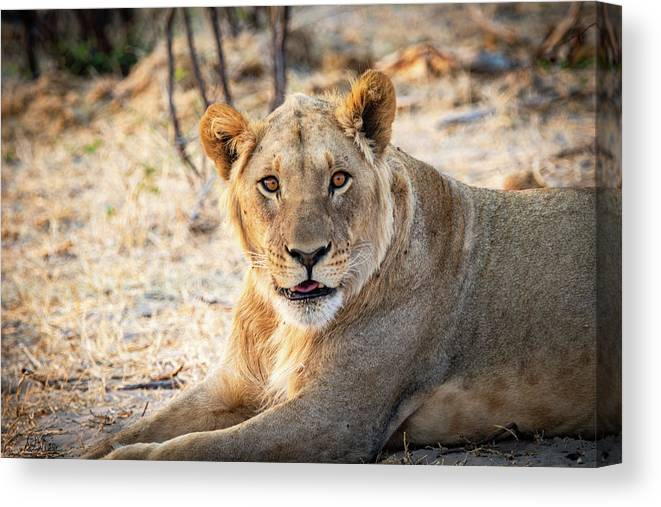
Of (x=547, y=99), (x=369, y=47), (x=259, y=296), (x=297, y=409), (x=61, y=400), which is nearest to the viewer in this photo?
(x=297, y=409)

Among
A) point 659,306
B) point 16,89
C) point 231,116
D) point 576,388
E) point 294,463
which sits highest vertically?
point 16,89

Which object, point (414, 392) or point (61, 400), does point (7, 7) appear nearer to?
point (61, 400)

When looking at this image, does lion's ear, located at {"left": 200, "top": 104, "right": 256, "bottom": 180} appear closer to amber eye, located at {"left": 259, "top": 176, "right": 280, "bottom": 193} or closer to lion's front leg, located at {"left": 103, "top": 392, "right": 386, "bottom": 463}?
amber eye, located at {"left": 259, "top": 176, "right": 280, "bottom": 193}

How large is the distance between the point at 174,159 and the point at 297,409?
2.89 m

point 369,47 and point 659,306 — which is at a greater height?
point 369,47

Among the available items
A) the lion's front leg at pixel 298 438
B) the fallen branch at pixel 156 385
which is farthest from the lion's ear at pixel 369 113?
the fallen branch at pixel 156 385

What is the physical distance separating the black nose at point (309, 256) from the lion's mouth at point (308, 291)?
0.24 ft

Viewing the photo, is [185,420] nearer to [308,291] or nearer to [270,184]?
[308,291]

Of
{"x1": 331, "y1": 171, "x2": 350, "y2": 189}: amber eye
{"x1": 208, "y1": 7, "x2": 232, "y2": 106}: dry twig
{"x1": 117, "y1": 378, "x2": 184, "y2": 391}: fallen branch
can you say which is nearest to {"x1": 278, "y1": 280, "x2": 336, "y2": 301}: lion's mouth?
{"x1": 331, "y1": 171, "x2": 350, "y2": 189}: amber eye

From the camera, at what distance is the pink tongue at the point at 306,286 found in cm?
395

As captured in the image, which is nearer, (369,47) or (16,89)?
(16,89)

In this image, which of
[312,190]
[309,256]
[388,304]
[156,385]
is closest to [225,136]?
[312,190]

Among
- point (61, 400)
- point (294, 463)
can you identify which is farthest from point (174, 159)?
point (294, 463)

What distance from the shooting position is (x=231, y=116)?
4.20 meters
